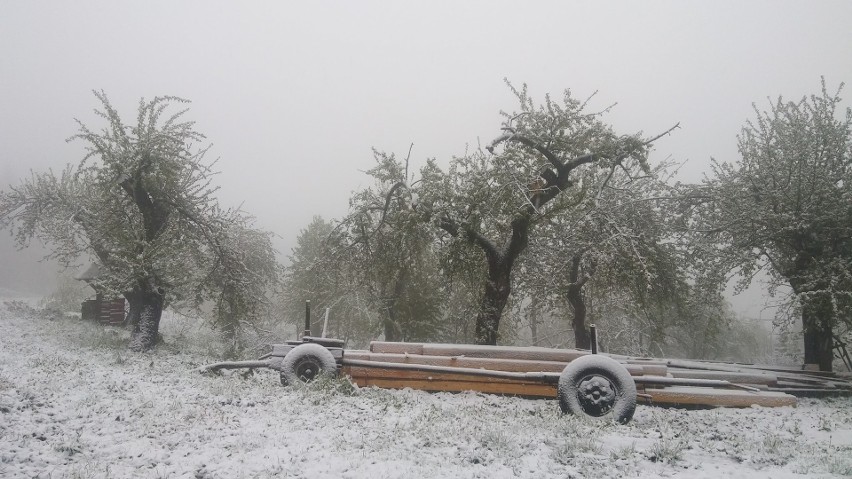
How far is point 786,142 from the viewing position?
1471cm

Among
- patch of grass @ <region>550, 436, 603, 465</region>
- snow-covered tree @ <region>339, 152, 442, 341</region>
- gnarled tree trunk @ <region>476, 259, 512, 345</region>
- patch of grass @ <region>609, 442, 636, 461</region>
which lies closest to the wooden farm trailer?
patch of grass @ <region>550, 436, 603, 465</region>

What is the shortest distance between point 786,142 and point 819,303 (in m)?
5.60

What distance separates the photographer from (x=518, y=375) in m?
8.23

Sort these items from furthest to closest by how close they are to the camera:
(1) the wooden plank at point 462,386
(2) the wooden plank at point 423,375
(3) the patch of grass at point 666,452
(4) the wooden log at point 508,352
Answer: (4) the wooden log at point 508,352 → (2) the wooden plank at point 423,375 → (1) the wooden plank at point 462,386 → (3) the patch of grass at point 666,452

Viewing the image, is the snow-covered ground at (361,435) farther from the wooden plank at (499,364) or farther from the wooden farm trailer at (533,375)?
the wooden plank at (499,364)

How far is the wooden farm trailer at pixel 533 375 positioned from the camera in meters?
7.26

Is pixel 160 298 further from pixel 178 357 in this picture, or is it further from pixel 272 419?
pixel 272 419

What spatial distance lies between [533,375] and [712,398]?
3.54 meters

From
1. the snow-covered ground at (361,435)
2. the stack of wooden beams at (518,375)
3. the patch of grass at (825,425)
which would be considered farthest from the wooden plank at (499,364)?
the patch of grass at (825,425)

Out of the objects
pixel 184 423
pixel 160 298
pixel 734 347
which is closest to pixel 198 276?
pixel 160 298

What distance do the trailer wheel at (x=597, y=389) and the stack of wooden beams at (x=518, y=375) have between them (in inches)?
28.6

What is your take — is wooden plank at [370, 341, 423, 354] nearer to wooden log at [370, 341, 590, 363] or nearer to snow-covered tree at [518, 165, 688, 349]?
wooden log at [370, 341, 590, 363]

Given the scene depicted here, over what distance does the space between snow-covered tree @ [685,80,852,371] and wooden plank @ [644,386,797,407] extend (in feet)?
17.4

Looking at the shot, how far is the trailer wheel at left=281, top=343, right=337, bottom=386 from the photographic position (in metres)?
9.23
